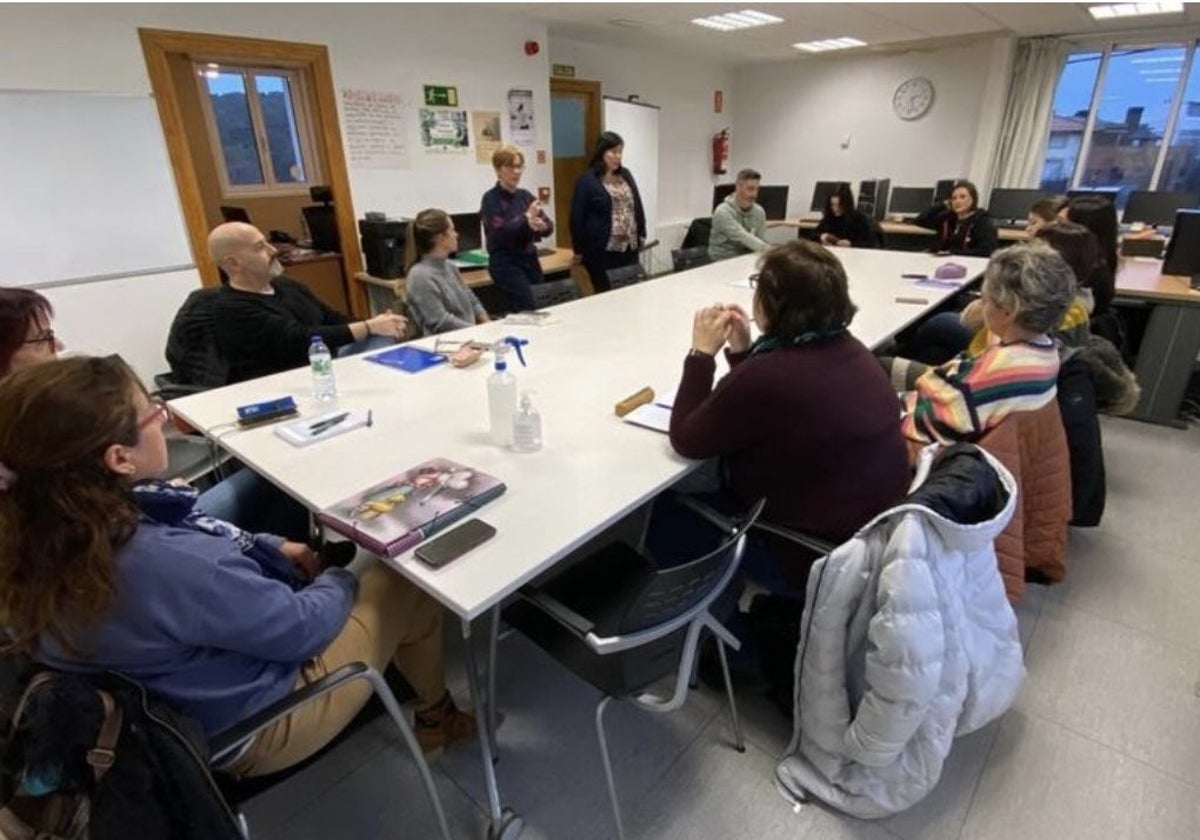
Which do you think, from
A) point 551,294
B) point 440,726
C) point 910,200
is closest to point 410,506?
point 440,726

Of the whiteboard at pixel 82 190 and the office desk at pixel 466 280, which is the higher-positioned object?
the whiteboard at pixel 82 190

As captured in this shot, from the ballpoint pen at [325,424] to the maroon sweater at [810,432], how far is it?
2.96 ft

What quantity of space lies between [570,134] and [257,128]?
299cm

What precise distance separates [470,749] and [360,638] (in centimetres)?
59

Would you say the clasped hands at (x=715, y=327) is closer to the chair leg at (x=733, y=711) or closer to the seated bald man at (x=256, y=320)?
the chair leg at (x=733, y=711)

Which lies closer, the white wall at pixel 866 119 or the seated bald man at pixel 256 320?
the seated bald man at pixel 256 320

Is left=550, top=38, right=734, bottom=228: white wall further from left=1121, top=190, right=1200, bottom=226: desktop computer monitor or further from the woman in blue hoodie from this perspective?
the woman in blue hoodie

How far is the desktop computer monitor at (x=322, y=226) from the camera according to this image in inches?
177

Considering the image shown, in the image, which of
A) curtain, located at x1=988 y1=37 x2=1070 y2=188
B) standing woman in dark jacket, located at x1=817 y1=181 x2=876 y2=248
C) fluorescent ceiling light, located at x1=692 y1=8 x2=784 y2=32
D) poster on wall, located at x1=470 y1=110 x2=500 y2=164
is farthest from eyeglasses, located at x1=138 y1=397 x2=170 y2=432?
curtain, located at x1=988 y1=37 x2=1070 y2=188

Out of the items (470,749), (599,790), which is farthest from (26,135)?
(599,790)

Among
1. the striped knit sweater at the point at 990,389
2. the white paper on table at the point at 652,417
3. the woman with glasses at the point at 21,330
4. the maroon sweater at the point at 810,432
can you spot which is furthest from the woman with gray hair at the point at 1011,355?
the woman with glasses at the point at 21,330

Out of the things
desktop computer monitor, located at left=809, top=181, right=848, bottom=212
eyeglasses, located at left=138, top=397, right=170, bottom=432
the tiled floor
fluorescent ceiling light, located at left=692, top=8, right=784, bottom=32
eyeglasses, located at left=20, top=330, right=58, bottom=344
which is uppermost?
fluorescent ceiling light, located at left=692, top=8, right=784, bottom=32

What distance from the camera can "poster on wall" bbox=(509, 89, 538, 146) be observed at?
5316mm

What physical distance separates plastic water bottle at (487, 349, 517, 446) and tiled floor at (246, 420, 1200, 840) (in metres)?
0.74
